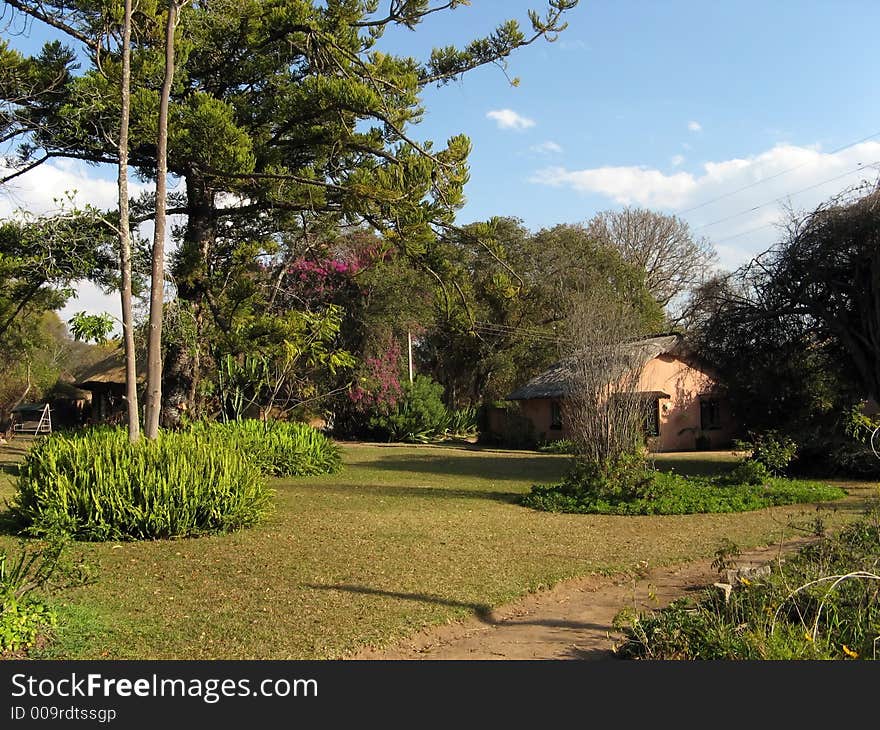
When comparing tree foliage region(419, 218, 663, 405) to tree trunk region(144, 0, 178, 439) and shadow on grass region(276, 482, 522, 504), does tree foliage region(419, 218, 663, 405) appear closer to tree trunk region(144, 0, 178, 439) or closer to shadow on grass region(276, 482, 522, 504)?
shadow on grass region(276, 482, 522, 504)

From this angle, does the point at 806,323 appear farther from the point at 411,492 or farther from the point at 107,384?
the point at 107,384

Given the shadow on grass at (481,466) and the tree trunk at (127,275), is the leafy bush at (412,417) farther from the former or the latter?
the tree trunk at (127,275)

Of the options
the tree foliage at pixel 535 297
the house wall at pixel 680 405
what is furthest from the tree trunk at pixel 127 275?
the tree foliage at pixel 535 297

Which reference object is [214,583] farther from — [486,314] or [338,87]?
[486,314]

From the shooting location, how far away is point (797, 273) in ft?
62.2

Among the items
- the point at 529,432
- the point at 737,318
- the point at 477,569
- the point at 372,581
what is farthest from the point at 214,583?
the point at 529,432

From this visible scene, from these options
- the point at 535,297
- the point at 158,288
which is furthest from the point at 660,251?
the point at 158,288

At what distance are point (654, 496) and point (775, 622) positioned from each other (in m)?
8.97

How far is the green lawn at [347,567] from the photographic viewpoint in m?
5.86

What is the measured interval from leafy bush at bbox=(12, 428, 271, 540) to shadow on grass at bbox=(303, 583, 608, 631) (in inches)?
127

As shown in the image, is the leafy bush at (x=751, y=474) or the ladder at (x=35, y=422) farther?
the ladder at (x=35, y=422)

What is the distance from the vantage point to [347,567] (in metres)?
8.38

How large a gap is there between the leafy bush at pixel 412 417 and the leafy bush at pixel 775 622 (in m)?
30.2

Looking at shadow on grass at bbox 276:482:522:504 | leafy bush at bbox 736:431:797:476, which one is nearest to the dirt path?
shadow on grass at bbox 276:482:522:504
